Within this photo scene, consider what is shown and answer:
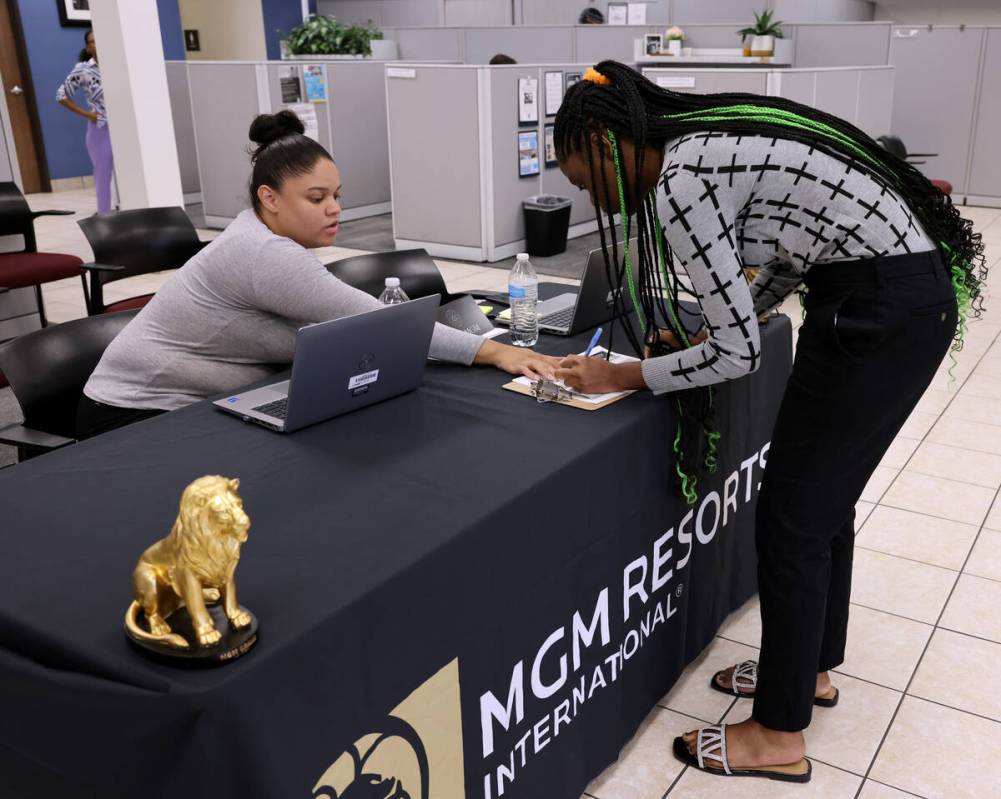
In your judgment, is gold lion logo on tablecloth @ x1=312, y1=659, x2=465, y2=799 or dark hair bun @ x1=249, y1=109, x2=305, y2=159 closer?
gold lion logo on tablecloth @ x1=312, y1=659, x2=465, y2=799

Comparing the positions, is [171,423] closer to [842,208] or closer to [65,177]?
[842,208]

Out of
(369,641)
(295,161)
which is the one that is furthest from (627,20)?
(369,641)

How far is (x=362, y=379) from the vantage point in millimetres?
1663

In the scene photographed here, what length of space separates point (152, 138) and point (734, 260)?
16.7 ft

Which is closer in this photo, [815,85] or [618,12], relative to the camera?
[815,85]

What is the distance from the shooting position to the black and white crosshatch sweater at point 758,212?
1.38m

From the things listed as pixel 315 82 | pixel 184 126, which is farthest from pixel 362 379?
pixel 184 126

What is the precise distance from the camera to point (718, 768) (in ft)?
6.02

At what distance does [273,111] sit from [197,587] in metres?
6.76

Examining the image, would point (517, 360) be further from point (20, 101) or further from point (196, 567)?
point (20, 101)

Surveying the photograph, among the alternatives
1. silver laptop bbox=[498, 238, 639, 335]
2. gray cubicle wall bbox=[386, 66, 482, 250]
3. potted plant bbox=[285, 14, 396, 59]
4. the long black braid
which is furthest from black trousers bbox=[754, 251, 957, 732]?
potted plant bbox=[285, 14, 396, 59]

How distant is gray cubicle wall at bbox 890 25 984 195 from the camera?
7945mm

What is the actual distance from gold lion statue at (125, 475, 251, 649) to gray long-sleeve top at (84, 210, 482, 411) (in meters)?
0.90

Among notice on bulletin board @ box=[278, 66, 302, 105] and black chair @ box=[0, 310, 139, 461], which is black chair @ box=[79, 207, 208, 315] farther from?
notice on bulletin board @ box=[278, 66, 302, 105]
